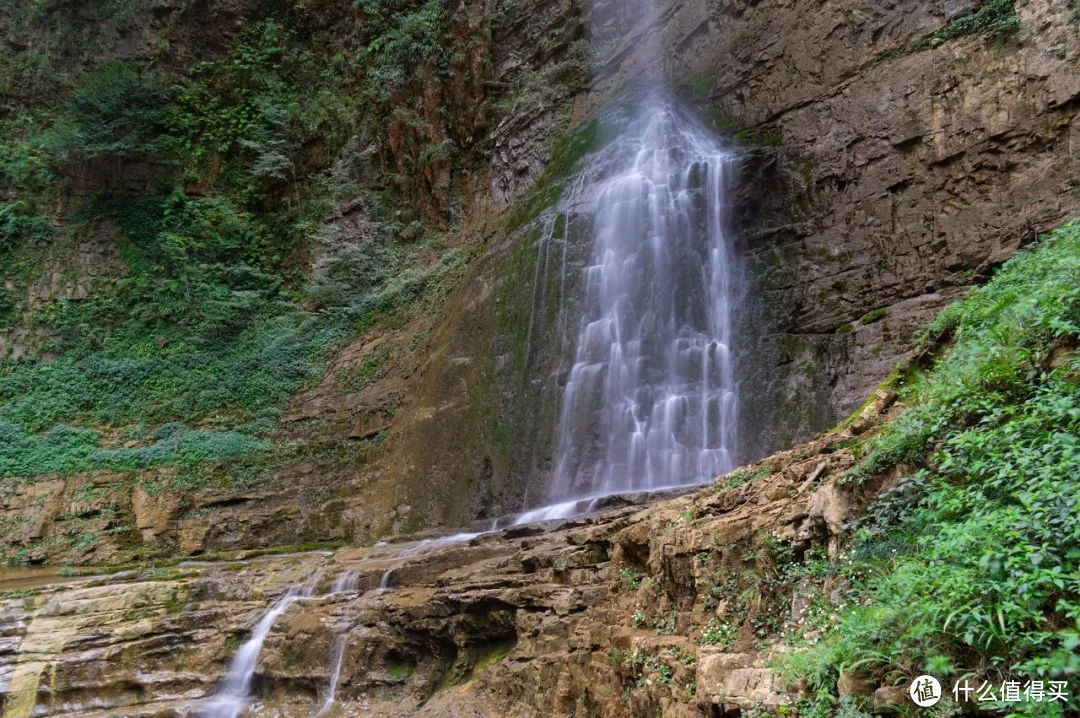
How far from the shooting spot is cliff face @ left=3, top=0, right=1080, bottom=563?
12.1 m

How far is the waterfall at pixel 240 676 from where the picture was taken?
10.8 metres

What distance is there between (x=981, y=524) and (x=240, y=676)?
10.6 metres

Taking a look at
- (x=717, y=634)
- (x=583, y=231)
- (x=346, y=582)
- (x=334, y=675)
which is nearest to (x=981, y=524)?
(x=717, y=634)

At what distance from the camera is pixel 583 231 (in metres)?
16.2

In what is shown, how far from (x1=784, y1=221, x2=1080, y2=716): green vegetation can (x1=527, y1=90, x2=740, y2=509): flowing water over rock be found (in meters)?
7.23

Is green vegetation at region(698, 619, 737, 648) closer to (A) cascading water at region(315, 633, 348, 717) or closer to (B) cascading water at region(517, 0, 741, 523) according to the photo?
(B) cascading water at region(517, 0, 741, 523)

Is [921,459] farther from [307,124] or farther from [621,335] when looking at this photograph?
[307,124]

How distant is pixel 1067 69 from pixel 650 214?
7114 millimetres

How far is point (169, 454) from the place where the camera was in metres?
18.9

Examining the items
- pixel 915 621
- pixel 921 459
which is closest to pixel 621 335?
pixel 921 459

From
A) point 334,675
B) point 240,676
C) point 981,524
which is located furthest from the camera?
point 240,676

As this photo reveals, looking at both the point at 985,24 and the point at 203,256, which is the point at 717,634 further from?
the point at 203,256

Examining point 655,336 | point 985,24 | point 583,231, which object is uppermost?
point 985,24

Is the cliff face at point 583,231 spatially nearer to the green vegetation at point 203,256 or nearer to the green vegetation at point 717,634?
the green vegetation at point 203,256
